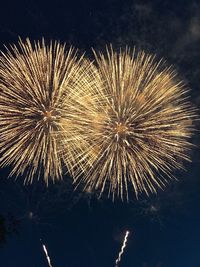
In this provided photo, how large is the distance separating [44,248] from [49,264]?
123cm

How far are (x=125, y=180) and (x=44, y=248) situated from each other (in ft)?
30.8

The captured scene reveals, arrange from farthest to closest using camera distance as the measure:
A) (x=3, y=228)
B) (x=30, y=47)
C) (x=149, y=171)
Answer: (x=3, y=228) < (x=149, y=171) < (x=30, y=47)

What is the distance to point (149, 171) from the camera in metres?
28.7

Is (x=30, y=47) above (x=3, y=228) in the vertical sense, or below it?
above

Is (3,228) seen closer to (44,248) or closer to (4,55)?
(44,248)

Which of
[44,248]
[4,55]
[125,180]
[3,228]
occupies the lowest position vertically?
[3,228]

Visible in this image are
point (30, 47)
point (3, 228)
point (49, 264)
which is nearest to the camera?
point (30, 47)

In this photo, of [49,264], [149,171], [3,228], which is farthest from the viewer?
[3,228]

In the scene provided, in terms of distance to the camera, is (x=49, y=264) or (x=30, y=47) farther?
(x=49, y=264)

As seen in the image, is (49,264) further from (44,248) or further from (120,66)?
(120,66)

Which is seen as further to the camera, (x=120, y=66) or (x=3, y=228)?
(x=3, y=228)

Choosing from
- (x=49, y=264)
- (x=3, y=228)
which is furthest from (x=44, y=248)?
(x=3, y=228)

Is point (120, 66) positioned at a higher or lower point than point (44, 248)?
higher

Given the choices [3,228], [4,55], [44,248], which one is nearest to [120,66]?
[4,55]
